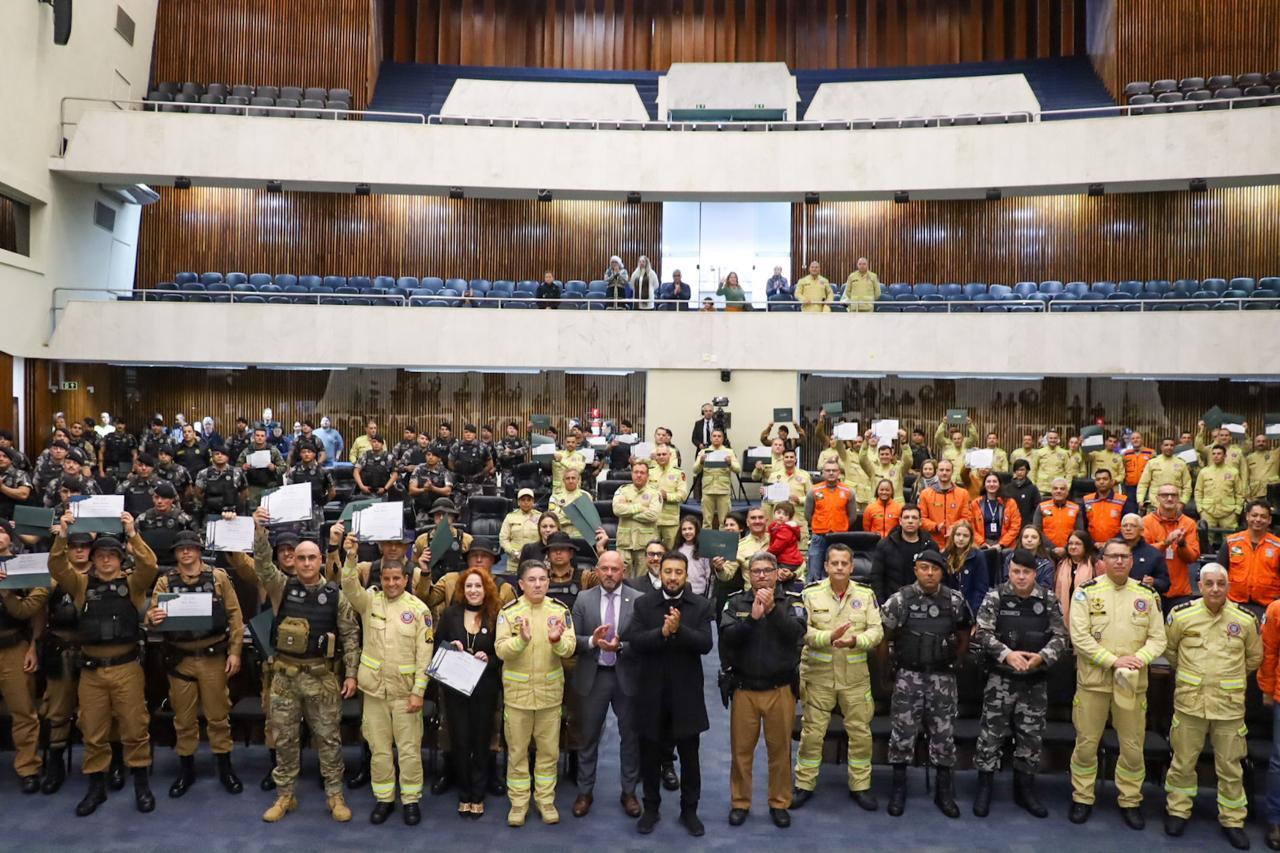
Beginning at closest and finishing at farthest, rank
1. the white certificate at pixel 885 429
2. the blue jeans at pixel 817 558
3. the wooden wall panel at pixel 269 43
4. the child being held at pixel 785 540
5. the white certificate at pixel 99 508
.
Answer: the white certificate at pixel 99 508 → the child being held at pixel 785 540 → the blue jeans at pixel 817 558 → the white certificate at pixel 885 429 → the wooden wall panel at pixel 269 43

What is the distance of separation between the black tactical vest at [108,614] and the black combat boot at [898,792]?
187 inches

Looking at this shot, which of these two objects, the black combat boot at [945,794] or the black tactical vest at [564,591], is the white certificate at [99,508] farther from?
the black combat boot at [945,794]

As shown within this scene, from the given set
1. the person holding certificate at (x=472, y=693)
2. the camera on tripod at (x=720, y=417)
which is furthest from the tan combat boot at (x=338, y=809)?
the camera on tripod at (x=720, y=417)

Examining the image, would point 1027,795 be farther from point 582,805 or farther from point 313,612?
point 313,612

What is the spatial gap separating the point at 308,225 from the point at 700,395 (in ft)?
30.7

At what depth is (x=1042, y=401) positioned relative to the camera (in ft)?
58.4

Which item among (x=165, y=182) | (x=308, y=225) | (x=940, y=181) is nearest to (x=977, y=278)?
(x=940, y=181)

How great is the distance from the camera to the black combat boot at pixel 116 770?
6059mm

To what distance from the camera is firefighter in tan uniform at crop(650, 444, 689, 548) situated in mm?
9796

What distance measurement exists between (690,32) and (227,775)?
20.5 m

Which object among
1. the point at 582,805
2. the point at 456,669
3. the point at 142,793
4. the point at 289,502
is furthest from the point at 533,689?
the point at 142,793

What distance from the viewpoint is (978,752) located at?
231 inches

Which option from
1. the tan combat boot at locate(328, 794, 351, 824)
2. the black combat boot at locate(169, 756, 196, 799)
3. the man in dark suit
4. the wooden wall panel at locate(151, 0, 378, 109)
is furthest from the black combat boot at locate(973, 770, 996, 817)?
the wooden wall panel at locate(151, 0, 378, 109)

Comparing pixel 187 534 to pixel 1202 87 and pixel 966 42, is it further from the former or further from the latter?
pixel 966 42
